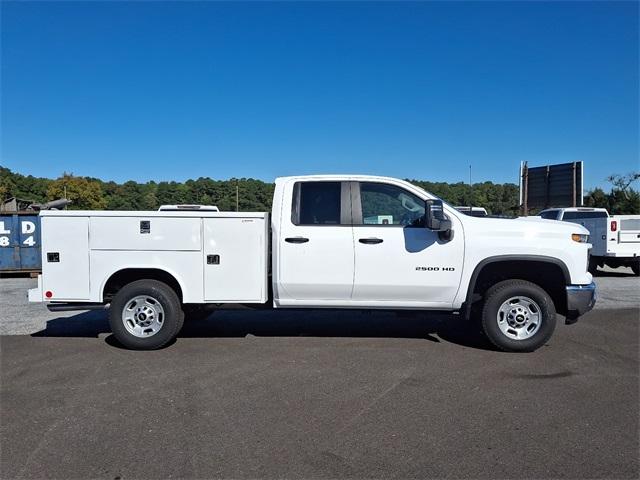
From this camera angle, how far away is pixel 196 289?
20.2 ft

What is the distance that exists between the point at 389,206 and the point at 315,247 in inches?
41.2

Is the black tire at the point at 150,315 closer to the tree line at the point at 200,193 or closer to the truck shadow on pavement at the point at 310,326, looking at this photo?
the truck shadow on pavement at the point at 310,326

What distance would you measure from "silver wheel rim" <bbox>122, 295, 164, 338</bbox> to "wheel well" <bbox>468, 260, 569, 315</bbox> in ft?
12.4

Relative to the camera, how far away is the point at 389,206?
6.19 metres

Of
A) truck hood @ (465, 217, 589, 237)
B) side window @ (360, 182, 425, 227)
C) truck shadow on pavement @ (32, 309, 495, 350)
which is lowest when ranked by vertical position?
truck shadow on pavement @ (32, 309, 495, 350)

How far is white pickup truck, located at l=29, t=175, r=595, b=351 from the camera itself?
5984 mm

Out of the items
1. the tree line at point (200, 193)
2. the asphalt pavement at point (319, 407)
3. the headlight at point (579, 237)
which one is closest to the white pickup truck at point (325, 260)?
the headlight at point (579, 237)

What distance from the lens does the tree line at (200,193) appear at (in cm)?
2105

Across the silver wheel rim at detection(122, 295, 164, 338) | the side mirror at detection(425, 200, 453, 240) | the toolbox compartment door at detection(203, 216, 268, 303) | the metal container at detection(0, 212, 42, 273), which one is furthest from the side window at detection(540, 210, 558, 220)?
the metal container at detection(0, 212, 42, 273)

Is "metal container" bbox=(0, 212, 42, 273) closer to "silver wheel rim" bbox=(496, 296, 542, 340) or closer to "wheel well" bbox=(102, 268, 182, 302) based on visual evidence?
"wheel well" bbox=(102, 268, 182, 302)

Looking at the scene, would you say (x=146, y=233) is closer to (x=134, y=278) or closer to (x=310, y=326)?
(x=134, y=278)

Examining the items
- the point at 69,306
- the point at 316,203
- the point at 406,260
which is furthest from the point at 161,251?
the point at 406,260

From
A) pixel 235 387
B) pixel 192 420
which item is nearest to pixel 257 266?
pixel 235 387

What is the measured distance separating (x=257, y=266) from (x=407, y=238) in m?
1.83
